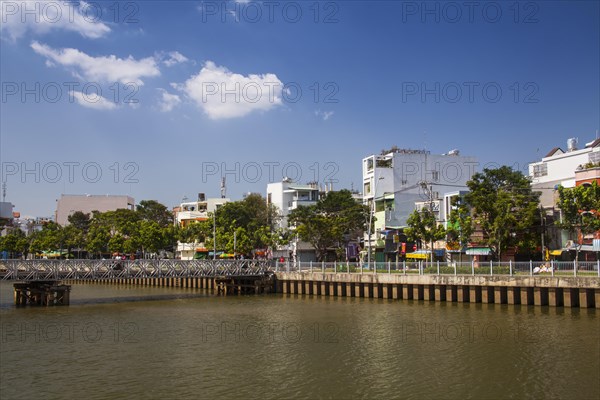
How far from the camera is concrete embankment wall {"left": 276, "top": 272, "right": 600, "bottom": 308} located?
44.0 m

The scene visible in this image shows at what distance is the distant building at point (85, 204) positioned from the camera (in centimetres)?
16088

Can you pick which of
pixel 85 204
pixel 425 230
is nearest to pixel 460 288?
pixel 425 230

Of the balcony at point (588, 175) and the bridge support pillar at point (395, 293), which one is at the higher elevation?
the balcony at point (588, 175)

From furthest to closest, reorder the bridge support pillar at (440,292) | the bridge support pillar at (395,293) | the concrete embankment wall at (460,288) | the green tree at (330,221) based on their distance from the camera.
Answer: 1. the green tree at (330,221)
2. the bridge support pillar at (395,293)
3. the bridge support pillar at (440,292)
4. the concrete embankment wall at (460,288)

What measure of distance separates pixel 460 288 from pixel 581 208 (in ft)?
42.0

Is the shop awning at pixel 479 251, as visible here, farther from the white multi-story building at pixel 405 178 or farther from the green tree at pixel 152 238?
the green tree at pixel 152 238

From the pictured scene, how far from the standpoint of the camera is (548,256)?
55.2 m

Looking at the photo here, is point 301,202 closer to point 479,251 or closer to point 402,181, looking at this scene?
point 402,181

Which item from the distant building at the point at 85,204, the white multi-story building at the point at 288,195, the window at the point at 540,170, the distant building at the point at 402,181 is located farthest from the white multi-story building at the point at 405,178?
the distant building at the point at 85,204

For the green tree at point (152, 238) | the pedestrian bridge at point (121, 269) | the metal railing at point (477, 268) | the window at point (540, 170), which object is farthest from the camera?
the green tree at point (152, 238)

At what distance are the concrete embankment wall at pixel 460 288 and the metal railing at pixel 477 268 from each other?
73 centimetres

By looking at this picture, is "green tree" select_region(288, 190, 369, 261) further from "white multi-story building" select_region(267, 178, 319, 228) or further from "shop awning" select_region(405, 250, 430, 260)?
"white multi-story building" select_region(267, 178, 319, 228)

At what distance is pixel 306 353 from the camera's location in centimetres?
3058

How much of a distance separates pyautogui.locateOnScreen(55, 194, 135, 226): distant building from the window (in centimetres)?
11727
